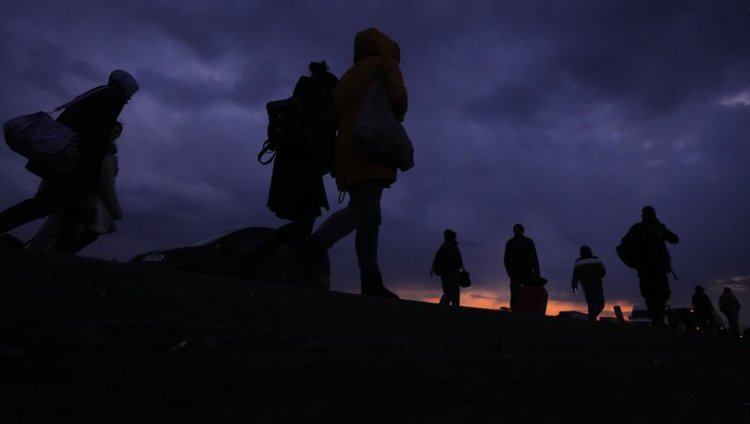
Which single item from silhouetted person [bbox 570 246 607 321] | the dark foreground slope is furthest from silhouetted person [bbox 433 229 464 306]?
the dark foreground slope

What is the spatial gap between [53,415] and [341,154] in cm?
267

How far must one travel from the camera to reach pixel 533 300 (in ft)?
18.9

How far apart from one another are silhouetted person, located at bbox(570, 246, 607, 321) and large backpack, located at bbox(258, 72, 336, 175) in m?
6.69

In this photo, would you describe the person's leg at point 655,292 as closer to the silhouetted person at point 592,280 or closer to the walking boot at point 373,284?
the silhouetted person at point 592,280

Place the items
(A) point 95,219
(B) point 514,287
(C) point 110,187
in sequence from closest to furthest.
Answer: (A) point 95,219
(C) point 110,187
(B) point 514,287

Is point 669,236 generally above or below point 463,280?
above

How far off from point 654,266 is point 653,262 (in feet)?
0.21

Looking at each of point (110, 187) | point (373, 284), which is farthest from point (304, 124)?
point (110, 187)

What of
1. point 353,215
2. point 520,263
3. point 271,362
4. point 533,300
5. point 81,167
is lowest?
point 271,362

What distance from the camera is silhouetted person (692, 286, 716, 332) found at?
525 inches

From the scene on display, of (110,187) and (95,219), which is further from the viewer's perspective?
(110,187)

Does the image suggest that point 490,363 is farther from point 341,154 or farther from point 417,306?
point 341,154

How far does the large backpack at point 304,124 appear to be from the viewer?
3463 mm

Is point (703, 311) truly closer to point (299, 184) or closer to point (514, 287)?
point (514, 287)
